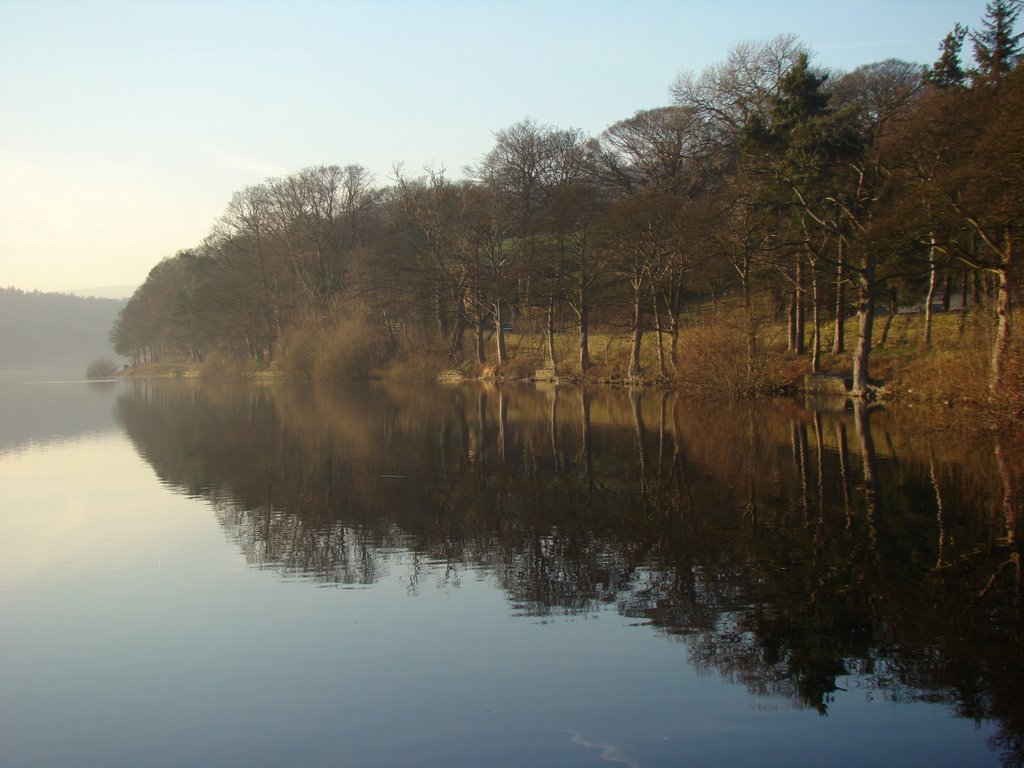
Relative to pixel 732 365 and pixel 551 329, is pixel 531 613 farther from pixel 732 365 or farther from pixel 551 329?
pixel 551 329

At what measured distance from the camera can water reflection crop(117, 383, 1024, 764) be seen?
23.1 ft

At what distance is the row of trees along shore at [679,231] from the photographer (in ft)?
82.8

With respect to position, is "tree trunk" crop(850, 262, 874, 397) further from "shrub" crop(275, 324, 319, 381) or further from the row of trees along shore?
"shrub" crop(275, 324, 319, 381)

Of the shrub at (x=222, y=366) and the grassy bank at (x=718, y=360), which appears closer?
the grassy bank at (x=718, y=360)

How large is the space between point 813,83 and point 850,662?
30046mm

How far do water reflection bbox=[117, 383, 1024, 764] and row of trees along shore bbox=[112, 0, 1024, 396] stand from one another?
660cm

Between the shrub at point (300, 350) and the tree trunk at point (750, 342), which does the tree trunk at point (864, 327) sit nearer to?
the tree trunk at point (750, 342)

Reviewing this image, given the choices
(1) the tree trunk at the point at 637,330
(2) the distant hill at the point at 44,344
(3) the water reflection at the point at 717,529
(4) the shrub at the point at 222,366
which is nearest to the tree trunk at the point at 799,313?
(1) the tree trunk at the point at 637,330

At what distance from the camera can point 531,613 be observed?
336 inches

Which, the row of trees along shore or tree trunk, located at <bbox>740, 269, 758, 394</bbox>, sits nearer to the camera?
the row of trees along shore

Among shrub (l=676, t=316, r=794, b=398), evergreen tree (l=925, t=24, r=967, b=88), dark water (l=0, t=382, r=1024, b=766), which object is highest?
evergreen tree (l=925, t=24, r=967, b=88)

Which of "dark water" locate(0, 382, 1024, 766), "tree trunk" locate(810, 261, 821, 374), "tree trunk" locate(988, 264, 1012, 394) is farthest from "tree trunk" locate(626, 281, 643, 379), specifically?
"dark water" locate(0, 382, 1024, 766)

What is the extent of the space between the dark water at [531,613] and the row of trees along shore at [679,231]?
10363 mm

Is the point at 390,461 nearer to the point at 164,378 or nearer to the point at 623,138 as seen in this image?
the point at 623,138
